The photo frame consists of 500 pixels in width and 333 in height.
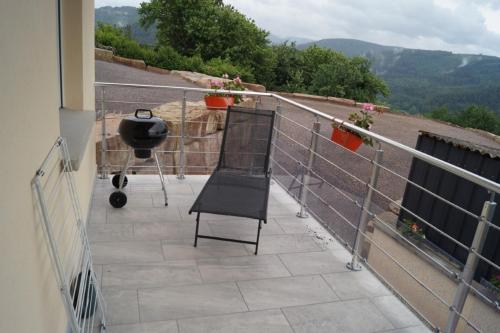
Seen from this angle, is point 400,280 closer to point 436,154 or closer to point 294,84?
point 436,154

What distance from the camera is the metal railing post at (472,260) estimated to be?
1926 mm

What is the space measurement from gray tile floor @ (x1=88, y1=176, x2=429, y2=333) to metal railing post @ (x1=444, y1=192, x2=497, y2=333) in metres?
0.31

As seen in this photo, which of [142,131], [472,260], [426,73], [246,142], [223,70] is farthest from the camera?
[426,73]

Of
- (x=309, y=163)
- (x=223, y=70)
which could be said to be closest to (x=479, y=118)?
(x=223, y=70)

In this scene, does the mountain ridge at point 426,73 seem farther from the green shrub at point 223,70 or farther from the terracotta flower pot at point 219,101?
the terracotta flower pot at point 219,101

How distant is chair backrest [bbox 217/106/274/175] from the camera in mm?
3844

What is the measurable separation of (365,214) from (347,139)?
0.98m

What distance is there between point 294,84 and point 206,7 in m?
4.86

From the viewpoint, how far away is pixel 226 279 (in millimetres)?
2650

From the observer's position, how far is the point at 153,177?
14.4 feet

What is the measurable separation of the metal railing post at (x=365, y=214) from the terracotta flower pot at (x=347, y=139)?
2.84 feet

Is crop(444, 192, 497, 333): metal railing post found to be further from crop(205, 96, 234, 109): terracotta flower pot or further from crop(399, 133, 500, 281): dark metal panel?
crop(205, 96, 234, 109): terracotta flower pot

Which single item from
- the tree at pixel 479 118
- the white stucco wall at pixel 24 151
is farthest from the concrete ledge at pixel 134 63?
the white stucco wall at pixel 24 151

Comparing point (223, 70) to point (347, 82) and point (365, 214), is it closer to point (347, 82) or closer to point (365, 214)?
point (347, 82)
